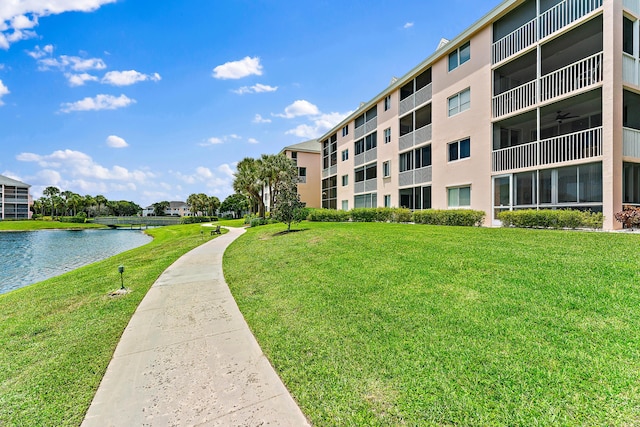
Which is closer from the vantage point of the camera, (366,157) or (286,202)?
(286,202)

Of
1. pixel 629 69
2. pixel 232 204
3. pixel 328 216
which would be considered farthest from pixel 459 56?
pixel 232 204

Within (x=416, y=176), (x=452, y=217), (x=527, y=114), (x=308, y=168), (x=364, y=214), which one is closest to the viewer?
(x=527, y=114)

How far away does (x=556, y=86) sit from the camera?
12469mm

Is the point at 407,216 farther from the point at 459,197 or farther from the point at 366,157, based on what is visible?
the point at 366,157

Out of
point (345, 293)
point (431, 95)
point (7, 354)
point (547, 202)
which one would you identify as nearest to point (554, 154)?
point (547, 202)

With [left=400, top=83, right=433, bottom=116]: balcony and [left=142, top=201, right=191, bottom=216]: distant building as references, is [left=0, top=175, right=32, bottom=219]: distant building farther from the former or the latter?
[left=400, top=83, right=433, bottom=116]: balcony

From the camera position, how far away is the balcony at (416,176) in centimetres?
1936

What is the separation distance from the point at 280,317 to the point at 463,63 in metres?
18.1

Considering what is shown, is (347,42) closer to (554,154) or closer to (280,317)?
(554,154)

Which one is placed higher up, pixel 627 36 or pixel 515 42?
pixel 515 42

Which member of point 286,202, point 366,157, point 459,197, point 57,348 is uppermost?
point 366,157

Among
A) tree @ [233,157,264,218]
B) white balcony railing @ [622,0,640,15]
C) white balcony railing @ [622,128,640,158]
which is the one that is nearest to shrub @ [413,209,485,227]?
white balcony railing @ [622,128,640,158]

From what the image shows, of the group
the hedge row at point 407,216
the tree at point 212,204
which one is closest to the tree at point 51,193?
the tree at point 212,204

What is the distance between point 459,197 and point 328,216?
11967 mm
